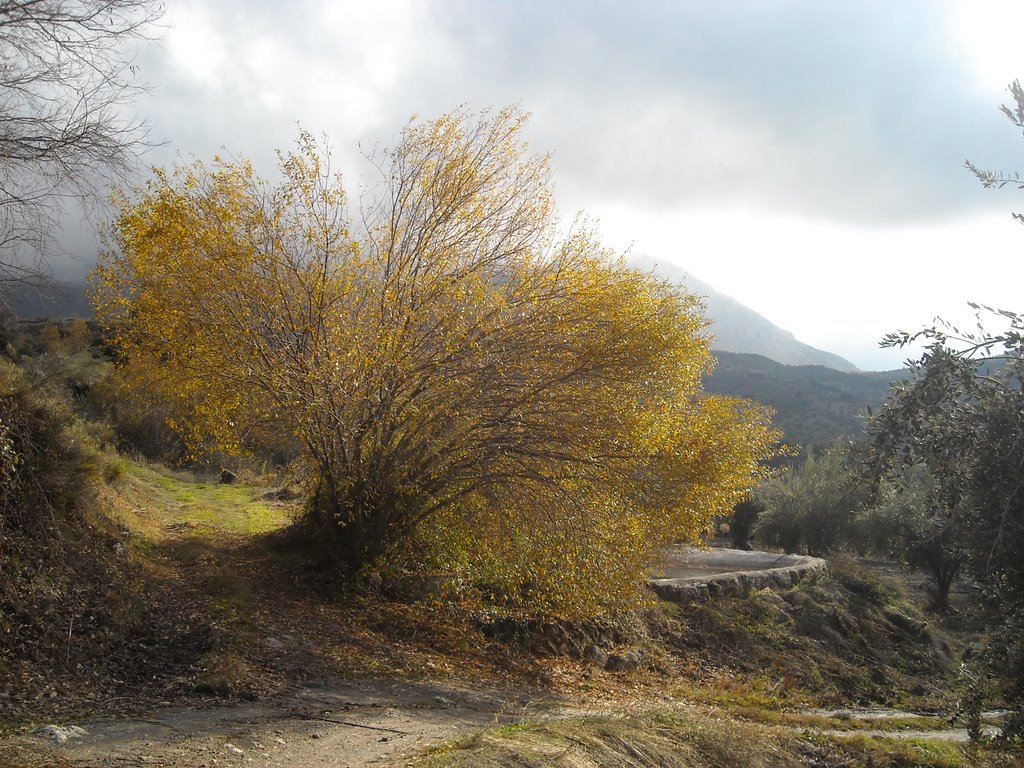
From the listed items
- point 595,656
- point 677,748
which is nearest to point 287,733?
point 677,748

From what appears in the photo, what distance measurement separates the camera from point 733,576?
18469mm

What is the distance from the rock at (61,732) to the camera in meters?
5.18

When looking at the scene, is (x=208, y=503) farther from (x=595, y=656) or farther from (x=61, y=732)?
(x=61, y=732)

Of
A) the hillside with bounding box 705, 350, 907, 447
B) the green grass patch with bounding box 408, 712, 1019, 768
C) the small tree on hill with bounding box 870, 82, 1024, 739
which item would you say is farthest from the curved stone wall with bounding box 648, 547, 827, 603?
the hillside with bounding box 705, 350, 907, 447

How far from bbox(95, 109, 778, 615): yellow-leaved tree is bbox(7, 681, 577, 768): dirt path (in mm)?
3360

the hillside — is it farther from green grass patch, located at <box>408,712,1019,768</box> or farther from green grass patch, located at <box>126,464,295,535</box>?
green grass patch, located at <box>408,712,1019,768</box>

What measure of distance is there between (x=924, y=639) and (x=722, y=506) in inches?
437

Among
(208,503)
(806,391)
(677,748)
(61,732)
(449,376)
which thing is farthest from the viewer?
(806,391)

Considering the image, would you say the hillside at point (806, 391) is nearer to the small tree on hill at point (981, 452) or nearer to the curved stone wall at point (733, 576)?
the curved stone wall at point (733, 576)

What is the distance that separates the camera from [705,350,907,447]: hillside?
63.8m

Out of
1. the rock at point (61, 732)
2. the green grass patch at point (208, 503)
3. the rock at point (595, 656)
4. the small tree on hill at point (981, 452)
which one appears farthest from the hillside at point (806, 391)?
the rock at point (61, 732)

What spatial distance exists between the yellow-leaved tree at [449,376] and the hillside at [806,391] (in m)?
49.6

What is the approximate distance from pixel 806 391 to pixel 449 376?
73016 mm

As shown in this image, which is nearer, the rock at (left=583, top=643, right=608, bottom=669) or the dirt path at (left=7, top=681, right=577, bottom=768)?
the dirt path at (left=7, top=681, right=577, bottom=768)
